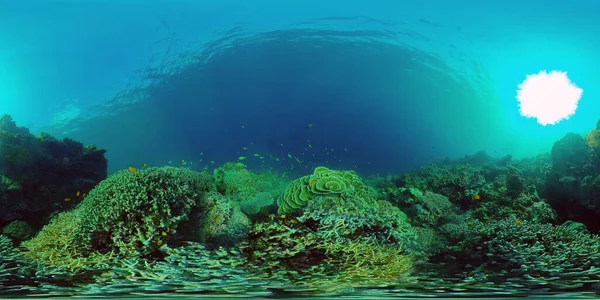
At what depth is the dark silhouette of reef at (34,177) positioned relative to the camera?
6.68 m

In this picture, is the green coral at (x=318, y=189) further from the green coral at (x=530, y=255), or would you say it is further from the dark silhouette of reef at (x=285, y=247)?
the green coral at (x=530, y=255)

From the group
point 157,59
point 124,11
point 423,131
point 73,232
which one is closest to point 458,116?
point 423,131

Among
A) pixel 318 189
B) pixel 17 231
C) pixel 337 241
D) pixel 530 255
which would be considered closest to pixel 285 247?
pixel 337 241

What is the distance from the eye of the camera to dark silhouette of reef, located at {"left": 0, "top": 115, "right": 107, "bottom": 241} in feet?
21.9

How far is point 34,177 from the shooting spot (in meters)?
7.25

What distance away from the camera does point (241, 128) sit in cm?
3097

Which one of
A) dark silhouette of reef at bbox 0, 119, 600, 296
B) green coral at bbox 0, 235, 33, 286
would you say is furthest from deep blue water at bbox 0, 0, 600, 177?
green coral at bbox 0, 235, 33, 286

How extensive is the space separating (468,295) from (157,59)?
20.8 meters

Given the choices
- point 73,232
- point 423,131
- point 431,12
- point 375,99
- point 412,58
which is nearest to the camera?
point 73,232

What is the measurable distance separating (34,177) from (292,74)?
67.8 ft

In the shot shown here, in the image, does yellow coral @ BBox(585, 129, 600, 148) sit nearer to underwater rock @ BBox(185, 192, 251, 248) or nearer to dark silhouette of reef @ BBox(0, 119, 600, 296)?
dark silhouette of reef @ BBox(0, 119, 600, 296)

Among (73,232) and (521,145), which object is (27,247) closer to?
(73,232)

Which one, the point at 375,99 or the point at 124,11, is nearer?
the point at 124,11

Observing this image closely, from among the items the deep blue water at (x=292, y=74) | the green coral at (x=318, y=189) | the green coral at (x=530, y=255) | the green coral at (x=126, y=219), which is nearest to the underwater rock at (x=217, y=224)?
the green coral at (x=126, y=219)
